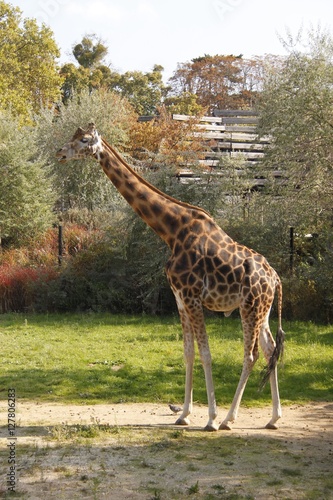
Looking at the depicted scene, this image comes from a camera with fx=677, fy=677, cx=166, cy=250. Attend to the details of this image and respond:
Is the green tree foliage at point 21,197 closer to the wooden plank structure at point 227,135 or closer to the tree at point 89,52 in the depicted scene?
the wooden plank structure at point 227,135

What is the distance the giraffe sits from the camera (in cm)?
854

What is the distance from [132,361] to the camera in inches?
490

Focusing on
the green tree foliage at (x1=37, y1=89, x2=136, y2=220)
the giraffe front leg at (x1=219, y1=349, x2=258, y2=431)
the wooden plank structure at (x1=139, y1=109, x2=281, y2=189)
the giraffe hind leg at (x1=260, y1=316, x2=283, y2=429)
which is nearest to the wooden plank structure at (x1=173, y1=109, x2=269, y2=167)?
the wooden plank structure at (x1=139, y1=109, x2=281, y2=189)

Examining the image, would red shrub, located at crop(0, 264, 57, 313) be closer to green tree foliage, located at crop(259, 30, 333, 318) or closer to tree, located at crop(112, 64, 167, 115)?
green tree foliage, located at crop(259, 30, 333, 318)

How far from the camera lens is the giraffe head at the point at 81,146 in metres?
9.13

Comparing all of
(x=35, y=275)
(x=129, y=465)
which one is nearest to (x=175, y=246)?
(x=129, y=465)

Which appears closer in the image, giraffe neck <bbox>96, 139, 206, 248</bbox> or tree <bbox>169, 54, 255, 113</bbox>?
giraffe neck <bbox>96, 139, 206, 248</bbox>

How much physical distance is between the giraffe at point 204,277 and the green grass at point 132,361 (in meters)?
1.70

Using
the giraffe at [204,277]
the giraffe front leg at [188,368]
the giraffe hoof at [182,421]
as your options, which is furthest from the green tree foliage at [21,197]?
the giraffe hoof at [182,421]

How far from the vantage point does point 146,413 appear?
9305 mm

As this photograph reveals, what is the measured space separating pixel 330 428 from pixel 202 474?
8.99 ft

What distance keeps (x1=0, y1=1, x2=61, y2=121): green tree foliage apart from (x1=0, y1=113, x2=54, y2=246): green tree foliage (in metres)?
10.6

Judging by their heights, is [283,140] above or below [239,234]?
above

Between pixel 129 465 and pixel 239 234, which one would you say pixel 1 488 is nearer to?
pixel 129 465
